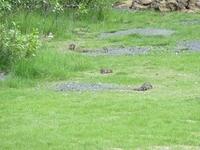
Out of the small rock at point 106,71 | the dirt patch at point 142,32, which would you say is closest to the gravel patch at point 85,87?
the small rock at point 106,71

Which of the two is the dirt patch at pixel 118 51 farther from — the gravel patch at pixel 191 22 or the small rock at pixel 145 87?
the gravel patch at pixel 191 22

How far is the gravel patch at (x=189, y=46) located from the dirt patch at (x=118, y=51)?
1.12 meters

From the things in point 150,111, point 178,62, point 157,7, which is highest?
point 150,111

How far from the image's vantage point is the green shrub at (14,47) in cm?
1558

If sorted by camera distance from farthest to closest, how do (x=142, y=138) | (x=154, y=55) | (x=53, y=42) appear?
(x=53, y=42)
(x=154, y=55)
(x=142, y=138)

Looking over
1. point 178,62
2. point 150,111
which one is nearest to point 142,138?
point 150,111

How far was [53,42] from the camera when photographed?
870 inches

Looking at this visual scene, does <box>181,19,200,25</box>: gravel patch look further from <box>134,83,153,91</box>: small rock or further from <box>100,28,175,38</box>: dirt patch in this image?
<box>134,83,153,91</box>: small rock

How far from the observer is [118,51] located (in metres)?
20.8

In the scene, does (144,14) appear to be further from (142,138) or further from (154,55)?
(142,138)

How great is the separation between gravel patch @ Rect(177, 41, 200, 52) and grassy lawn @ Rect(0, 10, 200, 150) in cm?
32

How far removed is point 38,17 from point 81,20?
3863mm

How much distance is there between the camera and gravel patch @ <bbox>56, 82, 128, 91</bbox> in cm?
1428

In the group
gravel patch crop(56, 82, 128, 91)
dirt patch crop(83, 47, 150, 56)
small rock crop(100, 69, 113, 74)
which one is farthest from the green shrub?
dirt patch crop(83, 47, 150, 56)
